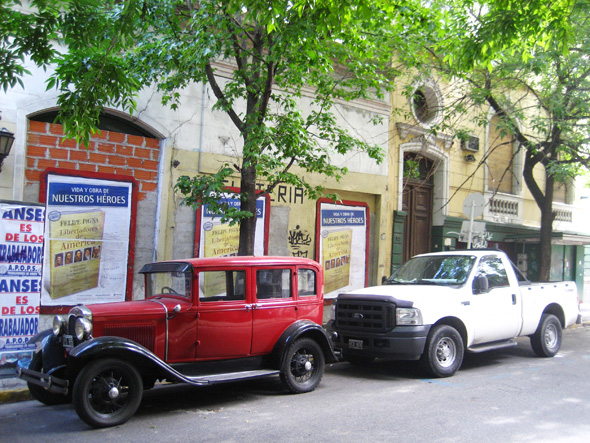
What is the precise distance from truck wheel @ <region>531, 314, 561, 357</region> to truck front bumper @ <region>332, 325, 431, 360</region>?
3.22 m

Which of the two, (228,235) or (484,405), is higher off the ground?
(228,235)

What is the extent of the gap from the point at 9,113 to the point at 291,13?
16.9 feet

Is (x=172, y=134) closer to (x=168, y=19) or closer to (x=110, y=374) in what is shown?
(x=168, y=19)

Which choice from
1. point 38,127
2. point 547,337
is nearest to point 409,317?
point 547,337

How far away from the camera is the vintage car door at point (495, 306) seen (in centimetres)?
852

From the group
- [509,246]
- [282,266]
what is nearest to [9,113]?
[282,266]

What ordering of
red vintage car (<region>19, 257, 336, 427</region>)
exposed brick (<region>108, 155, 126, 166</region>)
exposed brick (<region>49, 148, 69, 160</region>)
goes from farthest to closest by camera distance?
exposed brick (<region>108, 155, 126, 166</region>) → exposed brick (<region>49, 148, 69, 160</region>) → red vintage car (<region>19, 257, 336, 427</region>)

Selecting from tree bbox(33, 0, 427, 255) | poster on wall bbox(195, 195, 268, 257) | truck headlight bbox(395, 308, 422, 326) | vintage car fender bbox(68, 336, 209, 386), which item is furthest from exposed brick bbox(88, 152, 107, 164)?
truck headlight bbox(395, 308, 422, 326)

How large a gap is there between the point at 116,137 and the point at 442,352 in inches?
283

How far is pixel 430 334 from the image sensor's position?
25.6 ft

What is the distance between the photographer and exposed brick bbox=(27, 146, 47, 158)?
9406mm

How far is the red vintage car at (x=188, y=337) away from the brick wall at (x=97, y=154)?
398 cm

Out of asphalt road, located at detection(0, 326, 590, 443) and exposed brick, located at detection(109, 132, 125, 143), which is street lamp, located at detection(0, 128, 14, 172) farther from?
asphalt road, located at detection(0, 326, 590, 443)

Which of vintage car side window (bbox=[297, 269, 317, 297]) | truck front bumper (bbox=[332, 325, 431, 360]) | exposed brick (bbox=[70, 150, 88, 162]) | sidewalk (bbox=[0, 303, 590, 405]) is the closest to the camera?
sidewalk (bbox=[0, 303, 590, 405])
